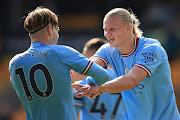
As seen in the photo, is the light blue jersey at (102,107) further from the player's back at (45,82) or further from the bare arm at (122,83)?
the player's back at (45,82)

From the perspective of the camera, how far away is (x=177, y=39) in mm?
13906

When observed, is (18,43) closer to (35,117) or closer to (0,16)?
(0,16)

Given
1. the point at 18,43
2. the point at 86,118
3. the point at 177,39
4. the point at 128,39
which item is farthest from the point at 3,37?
the point at 128,39

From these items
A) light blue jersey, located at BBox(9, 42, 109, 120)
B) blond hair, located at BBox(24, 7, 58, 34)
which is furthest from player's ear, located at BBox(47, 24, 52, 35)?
light blue jersey, located at BBox(9, 42, 109, 120)

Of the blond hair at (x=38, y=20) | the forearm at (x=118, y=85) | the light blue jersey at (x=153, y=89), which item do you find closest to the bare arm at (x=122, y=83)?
the forearm at (x=118, y=85)

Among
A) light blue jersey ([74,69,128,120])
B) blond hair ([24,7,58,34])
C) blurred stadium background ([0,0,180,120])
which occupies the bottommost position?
blurred stadium background ([0,0,180,120])

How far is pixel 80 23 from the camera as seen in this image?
16.5m

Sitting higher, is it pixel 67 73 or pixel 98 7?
pixel 67 73

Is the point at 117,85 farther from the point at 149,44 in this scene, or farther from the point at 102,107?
the point at 102,107

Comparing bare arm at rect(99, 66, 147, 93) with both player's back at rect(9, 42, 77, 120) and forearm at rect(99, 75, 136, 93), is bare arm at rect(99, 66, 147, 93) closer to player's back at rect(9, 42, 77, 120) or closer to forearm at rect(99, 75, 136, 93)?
forearm at rect(99, 75, 136, 93)

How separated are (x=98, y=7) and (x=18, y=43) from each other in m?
4.02

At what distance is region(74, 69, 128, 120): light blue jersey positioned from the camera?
5977 mm

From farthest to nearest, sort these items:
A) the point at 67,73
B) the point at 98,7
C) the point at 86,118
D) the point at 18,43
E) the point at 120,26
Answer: the point at 98,7 → the point at 18,43 → the point at 86,118 → the point at 120,26 → the point at 67,73

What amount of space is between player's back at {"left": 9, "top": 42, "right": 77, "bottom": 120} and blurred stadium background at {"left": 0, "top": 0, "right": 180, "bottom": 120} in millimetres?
9564
